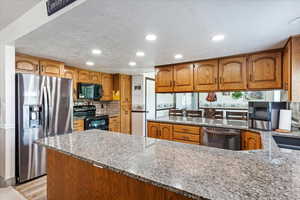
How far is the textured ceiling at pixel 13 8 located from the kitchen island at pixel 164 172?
4.63 feet

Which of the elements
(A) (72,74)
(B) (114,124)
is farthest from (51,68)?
(B) (114,124)

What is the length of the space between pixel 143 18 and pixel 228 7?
0.74 metres

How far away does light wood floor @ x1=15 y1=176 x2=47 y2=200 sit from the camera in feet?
7.50

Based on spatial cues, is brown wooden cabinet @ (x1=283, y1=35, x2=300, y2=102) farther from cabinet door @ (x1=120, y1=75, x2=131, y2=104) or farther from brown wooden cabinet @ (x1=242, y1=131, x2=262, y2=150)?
cabinet door @ (x1=120, y1=75, x2=131, y2=104)

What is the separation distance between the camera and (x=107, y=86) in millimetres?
5086

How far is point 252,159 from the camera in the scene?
1126mm

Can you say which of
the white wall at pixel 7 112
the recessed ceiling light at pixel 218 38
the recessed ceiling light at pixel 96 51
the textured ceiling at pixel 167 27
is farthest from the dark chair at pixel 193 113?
the white wall at pixel 7 112

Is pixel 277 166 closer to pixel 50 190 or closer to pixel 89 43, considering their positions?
pixel 50 190

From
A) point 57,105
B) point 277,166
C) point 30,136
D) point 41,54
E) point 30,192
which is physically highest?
point 41,54

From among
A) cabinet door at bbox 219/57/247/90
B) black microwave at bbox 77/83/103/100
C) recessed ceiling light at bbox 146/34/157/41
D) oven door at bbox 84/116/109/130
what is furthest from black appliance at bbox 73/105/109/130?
cabinet door at bbox 219/57/247/90

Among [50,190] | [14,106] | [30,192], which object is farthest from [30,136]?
[50,190]

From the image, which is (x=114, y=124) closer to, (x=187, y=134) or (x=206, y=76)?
(x=187, y=134)

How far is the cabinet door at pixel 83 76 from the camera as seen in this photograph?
14.0 feet

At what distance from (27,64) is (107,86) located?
2.36 metres
